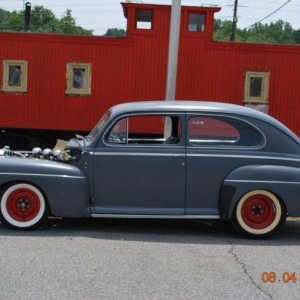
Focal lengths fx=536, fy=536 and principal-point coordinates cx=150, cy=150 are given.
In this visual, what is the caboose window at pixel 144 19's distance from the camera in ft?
43.3

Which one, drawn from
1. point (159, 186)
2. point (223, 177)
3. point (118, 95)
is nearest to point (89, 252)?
point (159, 186)

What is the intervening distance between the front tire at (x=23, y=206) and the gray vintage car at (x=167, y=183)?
0.04 ft

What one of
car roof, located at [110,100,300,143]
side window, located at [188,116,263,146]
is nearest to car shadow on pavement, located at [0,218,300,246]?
side window, located at [188,116,263,146]

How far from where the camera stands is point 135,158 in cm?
614

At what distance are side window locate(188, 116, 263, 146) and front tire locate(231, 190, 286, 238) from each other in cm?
65

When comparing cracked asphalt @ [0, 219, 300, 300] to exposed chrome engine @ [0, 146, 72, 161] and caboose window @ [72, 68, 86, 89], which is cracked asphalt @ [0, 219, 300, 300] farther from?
caboose window @ [72, 68, 86, 89]

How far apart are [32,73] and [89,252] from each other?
871 centimetres

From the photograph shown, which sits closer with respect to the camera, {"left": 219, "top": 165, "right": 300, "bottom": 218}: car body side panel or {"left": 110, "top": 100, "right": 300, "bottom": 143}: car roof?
{"left": 219, "top": 165, "right": 300, "bottom": 218}: car body side panel

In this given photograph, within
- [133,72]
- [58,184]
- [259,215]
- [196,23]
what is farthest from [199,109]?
[196,23]

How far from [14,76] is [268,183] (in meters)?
8.96

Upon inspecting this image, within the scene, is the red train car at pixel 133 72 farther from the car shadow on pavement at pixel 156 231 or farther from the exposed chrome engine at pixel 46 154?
the car shadow on pavement at pixel 156 231

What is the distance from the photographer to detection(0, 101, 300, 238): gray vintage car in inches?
240

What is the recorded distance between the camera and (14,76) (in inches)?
525

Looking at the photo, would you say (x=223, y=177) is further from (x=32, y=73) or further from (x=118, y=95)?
(x=32, y=73)
